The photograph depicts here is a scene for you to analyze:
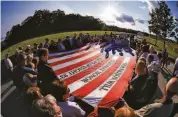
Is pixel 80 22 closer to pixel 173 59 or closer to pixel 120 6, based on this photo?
pixel 120 6

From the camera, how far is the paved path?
9.33 ft

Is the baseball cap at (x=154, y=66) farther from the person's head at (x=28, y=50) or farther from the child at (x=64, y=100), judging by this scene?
the person's head at (x=28, y=50)

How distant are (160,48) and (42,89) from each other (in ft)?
3.48

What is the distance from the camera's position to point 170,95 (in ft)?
8.54

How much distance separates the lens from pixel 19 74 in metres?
3.06

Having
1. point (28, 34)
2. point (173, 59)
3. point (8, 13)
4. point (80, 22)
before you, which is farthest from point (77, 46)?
point (173, 59)

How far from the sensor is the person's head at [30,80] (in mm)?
2898

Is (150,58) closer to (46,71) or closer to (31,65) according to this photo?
(46,71)

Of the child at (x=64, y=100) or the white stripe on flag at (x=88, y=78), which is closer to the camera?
the child at (x=64, y=100)

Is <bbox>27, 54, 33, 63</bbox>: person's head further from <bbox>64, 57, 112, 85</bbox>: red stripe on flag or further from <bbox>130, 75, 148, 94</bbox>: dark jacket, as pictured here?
<bbox>130, 75, 148, 94</bbox>: dark jacket

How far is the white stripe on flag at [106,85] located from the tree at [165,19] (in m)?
0.39

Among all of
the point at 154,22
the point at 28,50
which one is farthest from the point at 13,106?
the point at 154,22

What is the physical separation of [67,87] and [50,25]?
58cm

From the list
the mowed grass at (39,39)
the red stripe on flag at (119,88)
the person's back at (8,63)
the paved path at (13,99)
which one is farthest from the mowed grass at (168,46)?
the person's back at (8,63)
